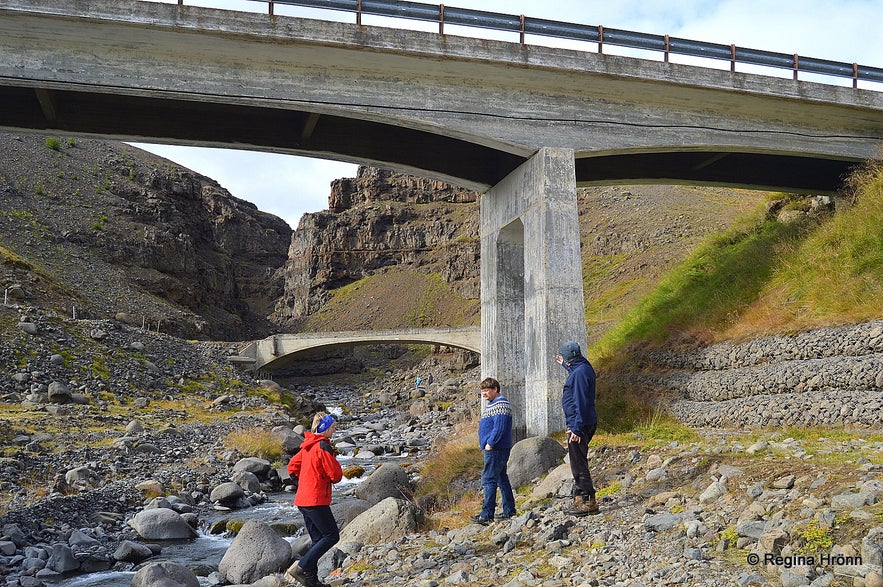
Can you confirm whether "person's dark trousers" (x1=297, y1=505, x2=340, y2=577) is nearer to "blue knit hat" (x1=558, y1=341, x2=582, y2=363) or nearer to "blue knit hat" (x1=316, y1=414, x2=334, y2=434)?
"blue knit hat" (x1=316, y1=414, x2=334, y2=434)

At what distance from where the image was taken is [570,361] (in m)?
8.75

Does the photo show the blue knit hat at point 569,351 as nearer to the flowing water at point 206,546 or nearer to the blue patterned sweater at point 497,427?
the blue patterned sweater at point 497,427

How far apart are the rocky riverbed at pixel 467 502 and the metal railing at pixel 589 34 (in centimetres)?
911

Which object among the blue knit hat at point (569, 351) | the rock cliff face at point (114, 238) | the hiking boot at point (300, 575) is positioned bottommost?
the hiking boot at point (300, 575)

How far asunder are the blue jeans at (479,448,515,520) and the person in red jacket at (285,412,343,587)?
2.22 m

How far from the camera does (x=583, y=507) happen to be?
8344mm

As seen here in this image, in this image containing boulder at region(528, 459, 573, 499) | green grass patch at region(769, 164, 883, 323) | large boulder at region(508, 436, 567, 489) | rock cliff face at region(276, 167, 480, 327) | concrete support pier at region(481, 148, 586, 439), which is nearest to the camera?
Result: boulder at region(528, 459, 573, 499)

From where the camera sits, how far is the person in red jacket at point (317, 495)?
26.1ft

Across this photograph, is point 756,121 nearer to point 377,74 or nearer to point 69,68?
point 377,74

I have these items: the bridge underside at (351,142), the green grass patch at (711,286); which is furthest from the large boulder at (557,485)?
the green grass patch at (711,286)

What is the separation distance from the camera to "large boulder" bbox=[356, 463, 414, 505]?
48.3ft

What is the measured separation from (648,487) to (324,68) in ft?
36.9

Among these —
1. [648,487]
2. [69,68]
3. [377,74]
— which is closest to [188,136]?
[69,68]

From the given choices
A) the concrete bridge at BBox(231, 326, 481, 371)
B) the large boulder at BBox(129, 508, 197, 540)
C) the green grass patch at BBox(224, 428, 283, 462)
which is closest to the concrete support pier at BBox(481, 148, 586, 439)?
the large boulder at BBox(129, 508, 197, 540)
